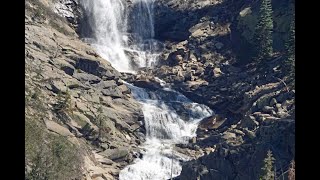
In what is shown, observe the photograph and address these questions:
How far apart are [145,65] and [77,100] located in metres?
17.4

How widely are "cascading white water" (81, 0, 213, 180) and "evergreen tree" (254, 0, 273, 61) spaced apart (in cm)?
1063

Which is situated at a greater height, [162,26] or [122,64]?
[162,26]

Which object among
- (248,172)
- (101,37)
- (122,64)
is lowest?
(248,172)

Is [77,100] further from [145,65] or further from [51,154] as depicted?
[145,65]

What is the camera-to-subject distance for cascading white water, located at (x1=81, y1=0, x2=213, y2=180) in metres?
45.9

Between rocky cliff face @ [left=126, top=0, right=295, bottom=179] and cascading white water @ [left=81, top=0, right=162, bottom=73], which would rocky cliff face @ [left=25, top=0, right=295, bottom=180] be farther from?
cascading white water @ [left=81, top=0, right=162, bottom=73]

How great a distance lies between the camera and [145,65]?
64.1 m

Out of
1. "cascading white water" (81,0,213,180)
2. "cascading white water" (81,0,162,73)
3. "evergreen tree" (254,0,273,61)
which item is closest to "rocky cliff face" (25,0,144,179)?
"cascading white water" (81,0,213,180)

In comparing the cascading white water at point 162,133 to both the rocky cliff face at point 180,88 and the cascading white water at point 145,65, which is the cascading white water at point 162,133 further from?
the rocky cliff face at point 180,88
